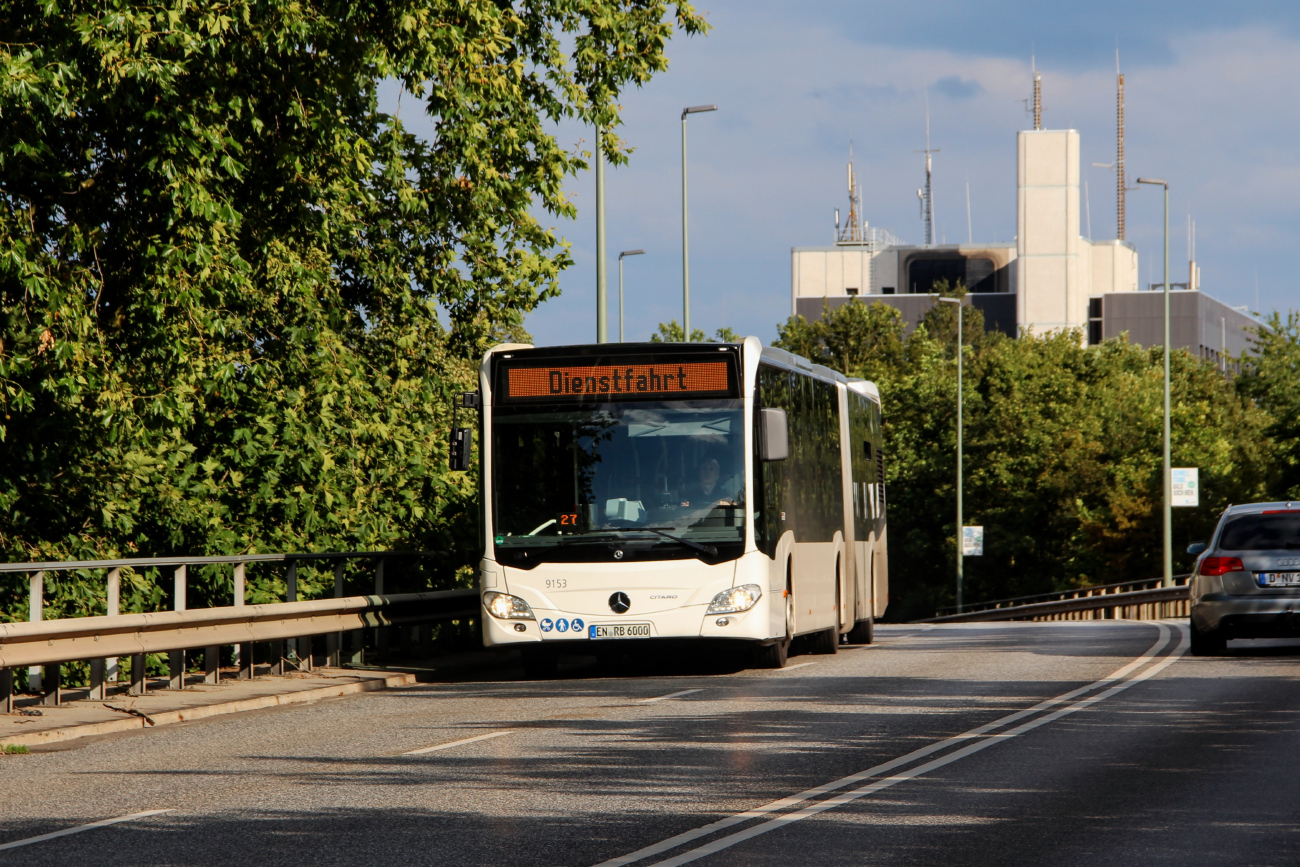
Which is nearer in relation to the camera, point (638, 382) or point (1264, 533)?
point (638, 382)

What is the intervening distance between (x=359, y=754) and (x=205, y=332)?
7.28 metres

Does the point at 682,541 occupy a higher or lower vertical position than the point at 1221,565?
higher

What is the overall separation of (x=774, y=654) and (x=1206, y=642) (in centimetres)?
492

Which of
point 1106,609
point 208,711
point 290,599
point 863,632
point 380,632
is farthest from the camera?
point 1106,609

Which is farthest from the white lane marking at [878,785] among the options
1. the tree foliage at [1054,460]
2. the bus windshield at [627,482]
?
the tree foliage at [1054,460]

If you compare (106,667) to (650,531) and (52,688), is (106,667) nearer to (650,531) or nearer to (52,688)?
(52,688)

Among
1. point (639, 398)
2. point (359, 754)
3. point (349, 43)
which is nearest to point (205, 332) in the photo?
point (349, 43)

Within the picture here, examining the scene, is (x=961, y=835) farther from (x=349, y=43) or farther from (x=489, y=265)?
(x=489, y=265)

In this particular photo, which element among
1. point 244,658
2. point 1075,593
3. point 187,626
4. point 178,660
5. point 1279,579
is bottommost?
point 1075,593

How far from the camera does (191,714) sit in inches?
549

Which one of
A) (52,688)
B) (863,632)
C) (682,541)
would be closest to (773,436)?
(682,541)

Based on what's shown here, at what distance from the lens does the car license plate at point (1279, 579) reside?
60.6ft

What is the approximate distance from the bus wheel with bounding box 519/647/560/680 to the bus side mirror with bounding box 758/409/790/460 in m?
2.99

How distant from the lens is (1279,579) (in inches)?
729
